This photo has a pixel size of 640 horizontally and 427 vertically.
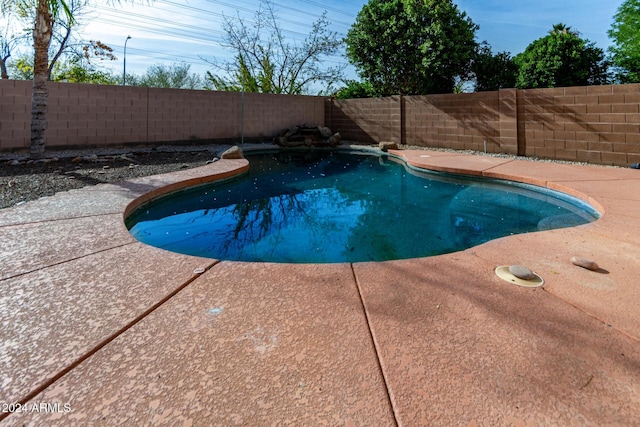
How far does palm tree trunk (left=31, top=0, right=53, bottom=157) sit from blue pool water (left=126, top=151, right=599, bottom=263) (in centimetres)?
369

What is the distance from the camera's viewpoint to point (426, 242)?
3.01 meters

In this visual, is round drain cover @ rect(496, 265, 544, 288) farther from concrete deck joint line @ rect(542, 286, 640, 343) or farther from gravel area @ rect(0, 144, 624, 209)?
gravel area @ rect(0, 144, 624, 209)

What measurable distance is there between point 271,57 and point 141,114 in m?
7.17

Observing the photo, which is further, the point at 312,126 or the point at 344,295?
the point at 312,126

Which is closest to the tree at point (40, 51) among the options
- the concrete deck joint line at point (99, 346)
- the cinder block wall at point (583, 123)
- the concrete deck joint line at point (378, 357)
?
the concrete deck joint line at point (99, 346)

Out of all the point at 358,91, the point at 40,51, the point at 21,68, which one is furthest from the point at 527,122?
the point at 21,68

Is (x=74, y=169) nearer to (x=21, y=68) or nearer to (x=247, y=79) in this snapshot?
(x=247, y=79)

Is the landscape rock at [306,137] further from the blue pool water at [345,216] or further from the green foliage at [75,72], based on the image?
the green foliage at [75,72]

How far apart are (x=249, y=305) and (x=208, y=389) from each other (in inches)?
19.9

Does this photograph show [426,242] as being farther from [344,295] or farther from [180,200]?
[180,200]

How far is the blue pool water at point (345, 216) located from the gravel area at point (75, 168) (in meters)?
1.17

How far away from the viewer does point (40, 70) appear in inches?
228

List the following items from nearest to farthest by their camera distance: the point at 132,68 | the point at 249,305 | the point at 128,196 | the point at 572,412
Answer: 1. the point at 572,412
2. the point at 249,305
3. the point at 128,196
4. the point at 132,68

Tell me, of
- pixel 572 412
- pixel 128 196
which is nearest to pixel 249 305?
pixel 572 412
